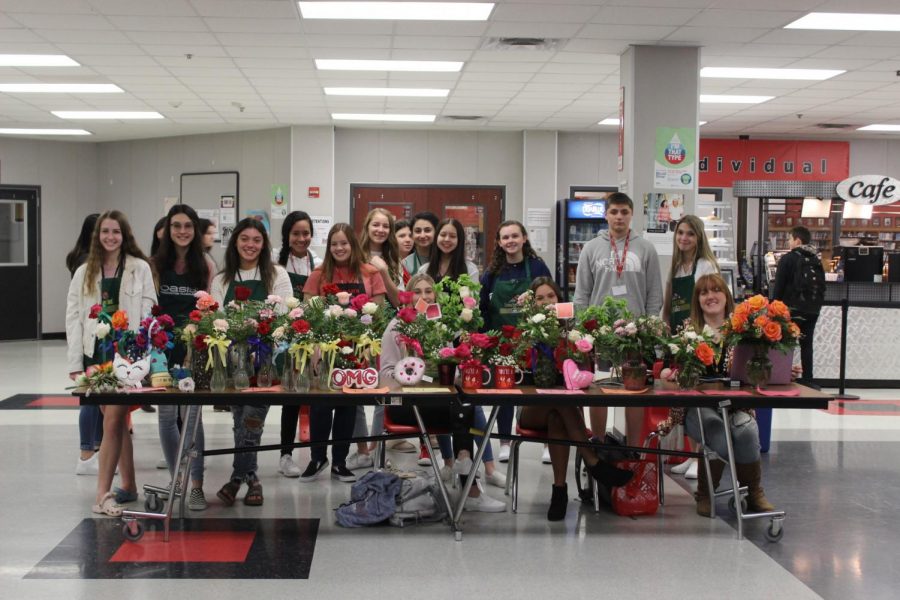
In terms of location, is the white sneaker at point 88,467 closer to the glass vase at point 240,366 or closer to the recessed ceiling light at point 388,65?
the glass vase at point 240,366

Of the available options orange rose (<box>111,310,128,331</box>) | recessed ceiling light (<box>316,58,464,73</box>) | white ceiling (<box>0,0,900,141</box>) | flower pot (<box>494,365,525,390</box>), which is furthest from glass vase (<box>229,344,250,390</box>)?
recessed ceiling light (<box>316,58,464,73</box>)

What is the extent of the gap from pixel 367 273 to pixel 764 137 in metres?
9.83

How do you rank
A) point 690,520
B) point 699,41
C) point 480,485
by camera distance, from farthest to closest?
point 699,41 < point 480,485 < point 690,520

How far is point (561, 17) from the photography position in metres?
6.89

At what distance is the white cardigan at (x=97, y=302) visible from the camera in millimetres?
4797

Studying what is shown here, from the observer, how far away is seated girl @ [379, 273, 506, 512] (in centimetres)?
470

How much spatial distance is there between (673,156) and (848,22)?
1.61 metres

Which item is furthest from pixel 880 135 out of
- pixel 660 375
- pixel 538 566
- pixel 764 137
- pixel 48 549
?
pixel 48 549

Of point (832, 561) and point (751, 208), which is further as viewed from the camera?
point (751, 208)

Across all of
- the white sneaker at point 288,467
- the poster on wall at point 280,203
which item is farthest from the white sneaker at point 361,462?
the poster on wall at point 280,203

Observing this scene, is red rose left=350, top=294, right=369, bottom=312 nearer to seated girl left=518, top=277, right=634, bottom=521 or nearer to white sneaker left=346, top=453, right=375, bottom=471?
seated girl left=518, top=277, right=634, bottom=521

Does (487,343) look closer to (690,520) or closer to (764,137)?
(690,520)

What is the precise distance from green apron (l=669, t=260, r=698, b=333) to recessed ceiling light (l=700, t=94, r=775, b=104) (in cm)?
509

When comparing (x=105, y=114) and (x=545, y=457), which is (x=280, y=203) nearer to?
(x=105, y=114)
